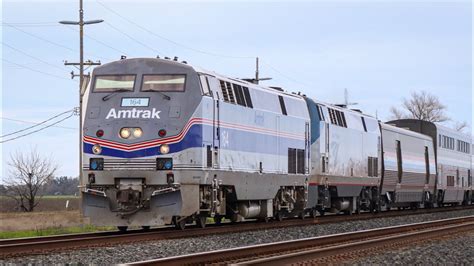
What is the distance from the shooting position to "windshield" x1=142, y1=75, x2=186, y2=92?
56.9 feet

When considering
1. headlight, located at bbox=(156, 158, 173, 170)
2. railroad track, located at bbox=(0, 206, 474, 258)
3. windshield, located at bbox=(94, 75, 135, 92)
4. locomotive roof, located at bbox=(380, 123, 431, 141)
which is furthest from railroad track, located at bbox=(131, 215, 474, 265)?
locomotive roof, located at bbox=(380, 123, 431, 141)

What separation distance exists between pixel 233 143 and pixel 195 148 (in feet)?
7.56

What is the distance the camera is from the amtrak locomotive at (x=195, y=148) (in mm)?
16734

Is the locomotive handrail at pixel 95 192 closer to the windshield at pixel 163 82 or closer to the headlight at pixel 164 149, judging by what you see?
the headlight at pixel 164 149

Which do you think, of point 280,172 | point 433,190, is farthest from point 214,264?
point 433,190

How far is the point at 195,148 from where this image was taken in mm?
17031

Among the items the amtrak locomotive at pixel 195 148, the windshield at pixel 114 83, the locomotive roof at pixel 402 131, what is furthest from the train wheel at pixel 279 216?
the locomotive roof at pixel 402 131

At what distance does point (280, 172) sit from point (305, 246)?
7.09 metres

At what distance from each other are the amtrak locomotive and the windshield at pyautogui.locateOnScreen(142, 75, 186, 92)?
0.08 ft

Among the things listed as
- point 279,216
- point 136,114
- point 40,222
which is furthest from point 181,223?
point 40,222

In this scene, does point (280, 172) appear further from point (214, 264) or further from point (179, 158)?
point (214, 264)

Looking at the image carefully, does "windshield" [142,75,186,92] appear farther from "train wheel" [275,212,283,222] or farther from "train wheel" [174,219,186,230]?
"train wheel" [275,212,283,222]

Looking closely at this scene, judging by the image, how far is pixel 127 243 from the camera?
49.1ft

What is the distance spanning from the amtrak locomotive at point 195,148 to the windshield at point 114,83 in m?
0.02
